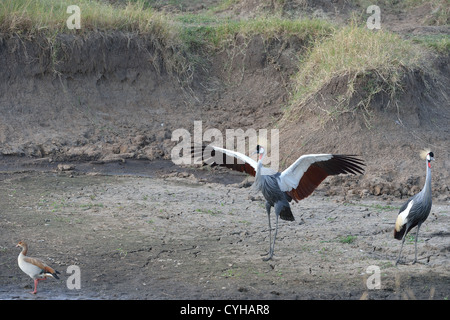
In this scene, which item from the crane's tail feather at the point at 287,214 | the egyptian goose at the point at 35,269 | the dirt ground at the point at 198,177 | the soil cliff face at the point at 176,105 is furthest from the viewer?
the soil cliff face at the point at 176,105

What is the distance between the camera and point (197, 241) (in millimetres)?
6742

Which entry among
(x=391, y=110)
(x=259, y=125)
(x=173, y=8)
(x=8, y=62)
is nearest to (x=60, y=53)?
(x=8, y=62)

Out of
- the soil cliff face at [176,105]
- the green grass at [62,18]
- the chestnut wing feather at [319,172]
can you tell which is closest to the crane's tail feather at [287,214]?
the chestnut wing feather at [319,172]

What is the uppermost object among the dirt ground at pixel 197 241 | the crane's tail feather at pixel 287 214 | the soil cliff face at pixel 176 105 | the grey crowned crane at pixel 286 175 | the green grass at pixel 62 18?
the green grass at pixel 62 18

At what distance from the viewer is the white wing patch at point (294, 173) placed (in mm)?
6367

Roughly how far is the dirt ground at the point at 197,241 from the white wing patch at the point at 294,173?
0.66m

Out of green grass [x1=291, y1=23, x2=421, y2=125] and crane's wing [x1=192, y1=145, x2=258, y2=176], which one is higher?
green grass [x1=291, y1=23, x2=421, y2=125]

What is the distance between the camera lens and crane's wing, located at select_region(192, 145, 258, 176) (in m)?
6.51

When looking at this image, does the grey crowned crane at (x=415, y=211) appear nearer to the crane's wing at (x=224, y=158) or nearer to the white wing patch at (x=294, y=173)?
the white wing patch at (x=294, y=173)

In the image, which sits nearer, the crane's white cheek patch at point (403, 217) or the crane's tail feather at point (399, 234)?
the crane's white cheek patch at point (403, 217)

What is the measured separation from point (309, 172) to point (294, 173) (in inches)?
6.3

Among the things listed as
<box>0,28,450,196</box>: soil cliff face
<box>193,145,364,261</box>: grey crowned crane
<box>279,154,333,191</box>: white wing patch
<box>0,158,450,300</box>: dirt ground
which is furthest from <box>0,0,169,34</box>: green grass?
<box>279,154,333,191</box>: white wing patch

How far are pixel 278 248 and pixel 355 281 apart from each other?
1.14m

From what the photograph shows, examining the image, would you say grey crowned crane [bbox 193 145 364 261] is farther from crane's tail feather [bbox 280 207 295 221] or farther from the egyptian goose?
the egyptian goose
